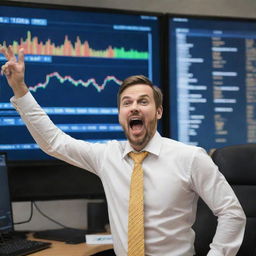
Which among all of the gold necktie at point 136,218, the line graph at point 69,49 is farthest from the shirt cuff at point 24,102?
the line graph at point 69,49

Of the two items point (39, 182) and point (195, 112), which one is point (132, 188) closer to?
point (39, 182)

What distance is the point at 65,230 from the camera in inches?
98.8

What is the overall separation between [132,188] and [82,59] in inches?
45.5

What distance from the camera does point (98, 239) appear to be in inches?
89.2

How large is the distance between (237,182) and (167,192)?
1.66 ft

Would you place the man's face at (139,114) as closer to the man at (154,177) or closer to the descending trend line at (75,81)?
the man at (154,177)

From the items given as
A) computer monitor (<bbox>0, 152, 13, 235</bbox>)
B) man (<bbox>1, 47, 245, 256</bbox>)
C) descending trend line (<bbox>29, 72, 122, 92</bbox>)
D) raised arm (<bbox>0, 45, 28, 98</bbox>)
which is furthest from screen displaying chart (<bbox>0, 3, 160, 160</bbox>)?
raised arm (<bbox>0, 45, 28, 98</bbox>)

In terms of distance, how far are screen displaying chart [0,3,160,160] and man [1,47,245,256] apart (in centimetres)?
77

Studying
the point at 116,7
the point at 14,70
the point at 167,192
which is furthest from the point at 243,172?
the point at 116,7

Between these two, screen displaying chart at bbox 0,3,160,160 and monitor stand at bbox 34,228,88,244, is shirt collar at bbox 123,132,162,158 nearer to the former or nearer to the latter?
monitor stand at bbox 34,228,88,244

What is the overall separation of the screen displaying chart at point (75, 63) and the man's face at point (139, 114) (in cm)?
87

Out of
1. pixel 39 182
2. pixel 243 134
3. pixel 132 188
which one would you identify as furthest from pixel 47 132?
pixel 243 134

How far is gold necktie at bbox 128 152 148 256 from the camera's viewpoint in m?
1.72

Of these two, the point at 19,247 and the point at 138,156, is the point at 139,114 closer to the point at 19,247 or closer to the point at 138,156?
the point at 138,156
